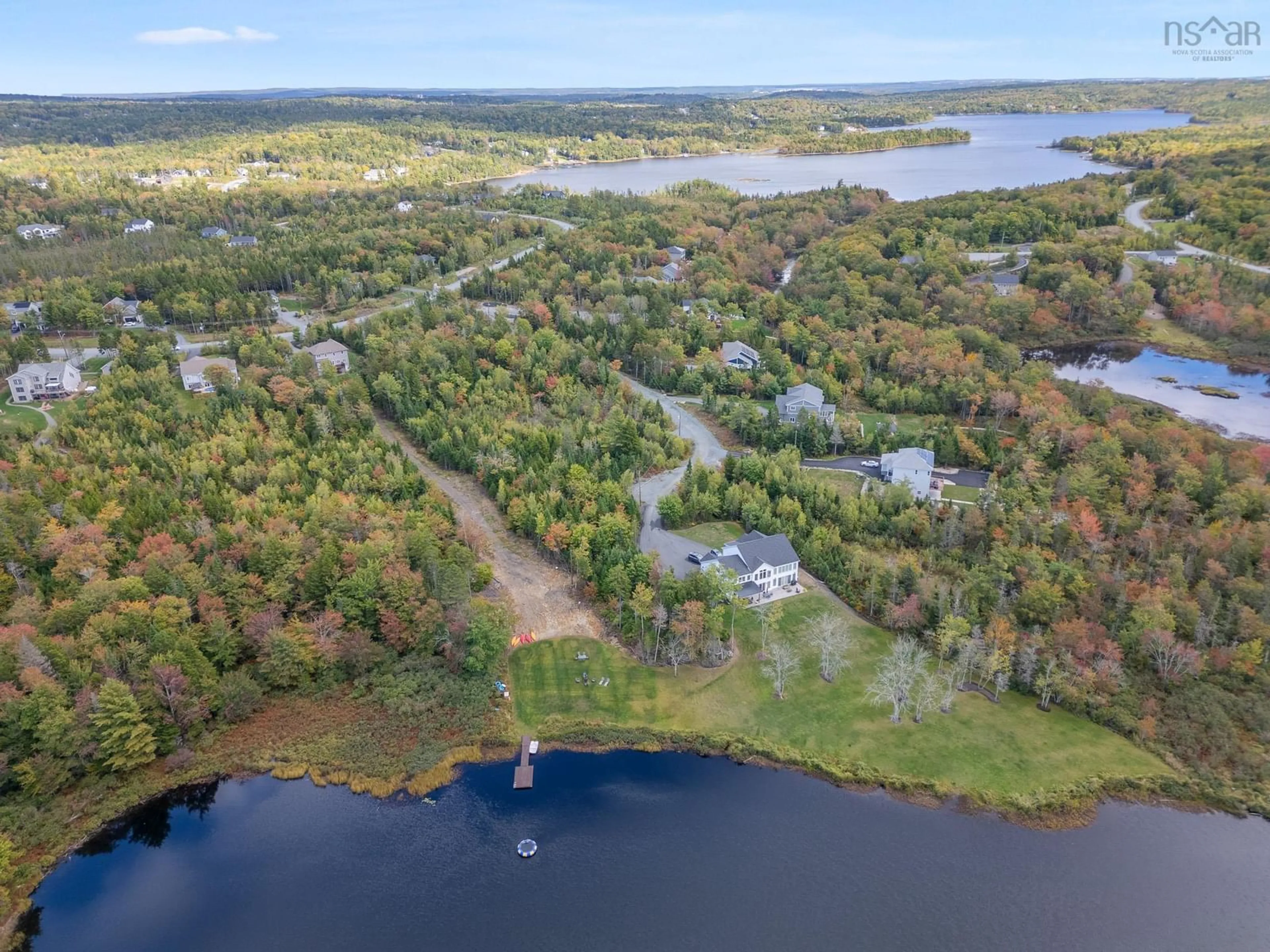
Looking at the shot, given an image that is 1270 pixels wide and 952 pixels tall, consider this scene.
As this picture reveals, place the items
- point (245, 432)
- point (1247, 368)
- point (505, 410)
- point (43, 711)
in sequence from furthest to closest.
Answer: point (1247, 368) < point (505, 410) < point (245, 432) < point (43, 711)

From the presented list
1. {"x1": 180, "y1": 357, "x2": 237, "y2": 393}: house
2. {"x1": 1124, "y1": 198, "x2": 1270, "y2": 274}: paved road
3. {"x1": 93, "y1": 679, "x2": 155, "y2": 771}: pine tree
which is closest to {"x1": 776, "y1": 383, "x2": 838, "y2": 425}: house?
{"x1": 180, "y1": 357, "x2": 237, "y2": 393}: house

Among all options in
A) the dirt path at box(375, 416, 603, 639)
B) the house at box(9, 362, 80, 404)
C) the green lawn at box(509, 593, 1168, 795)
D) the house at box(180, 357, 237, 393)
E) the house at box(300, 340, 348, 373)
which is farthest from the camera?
the house at box(300, 340, 348, 373)

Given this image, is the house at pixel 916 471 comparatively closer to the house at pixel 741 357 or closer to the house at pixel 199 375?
the house at pixel 741 357

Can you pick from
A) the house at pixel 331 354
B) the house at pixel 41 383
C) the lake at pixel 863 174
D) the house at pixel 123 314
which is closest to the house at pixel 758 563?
the house at pixel 331 354

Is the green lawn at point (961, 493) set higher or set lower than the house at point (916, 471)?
lower

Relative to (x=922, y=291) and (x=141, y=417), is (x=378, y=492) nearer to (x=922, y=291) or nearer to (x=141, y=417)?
(x=141, y=417)

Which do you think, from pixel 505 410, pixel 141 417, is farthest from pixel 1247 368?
pixel 141 417

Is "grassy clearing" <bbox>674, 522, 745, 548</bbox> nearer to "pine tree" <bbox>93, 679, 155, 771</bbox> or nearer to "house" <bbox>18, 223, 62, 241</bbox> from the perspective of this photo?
"pine tree" <bbox>93, 679, 155, 771</bbox>
